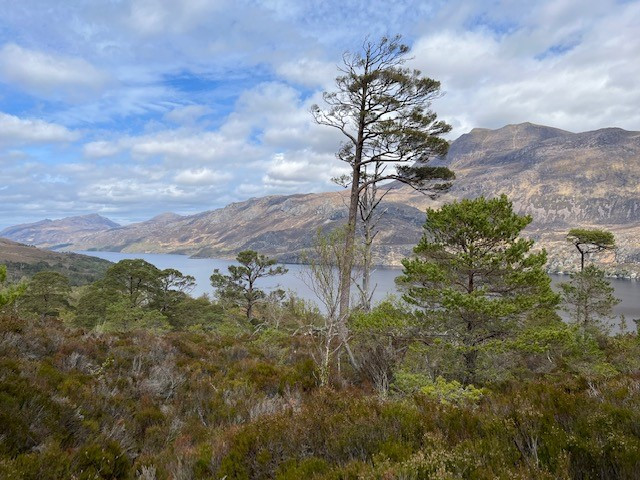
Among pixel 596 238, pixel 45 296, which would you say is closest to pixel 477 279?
pixel 596 238

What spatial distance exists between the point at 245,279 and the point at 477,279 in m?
29.6

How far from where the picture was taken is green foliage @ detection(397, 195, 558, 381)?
10.4 meters

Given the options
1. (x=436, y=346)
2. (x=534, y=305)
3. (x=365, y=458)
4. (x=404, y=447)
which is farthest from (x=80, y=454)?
(x=534, y=305)

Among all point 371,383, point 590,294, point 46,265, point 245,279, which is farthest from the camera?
point 46,265

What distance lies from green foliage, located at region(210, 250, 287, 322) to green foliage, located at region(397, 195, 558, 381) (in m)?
27.4

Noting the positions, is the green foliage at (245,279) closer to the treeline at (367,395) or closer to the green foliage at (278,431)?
the treeline at (367,395)

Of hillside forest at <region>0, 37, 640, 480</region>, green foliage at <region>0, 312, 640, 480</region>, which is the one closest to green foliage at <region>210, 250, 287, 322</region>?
hillside forest at <region>0, 37, 640, 480</region>

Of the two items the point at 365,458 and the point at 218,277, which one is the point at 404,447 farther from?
the point at 218,277

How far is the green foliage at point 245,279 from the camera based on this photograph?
3741cm

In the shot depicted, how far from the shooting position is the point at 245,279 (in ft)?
125

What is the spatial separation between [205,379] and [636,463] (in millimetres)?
6742

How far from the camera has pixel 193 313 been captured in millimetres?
30906

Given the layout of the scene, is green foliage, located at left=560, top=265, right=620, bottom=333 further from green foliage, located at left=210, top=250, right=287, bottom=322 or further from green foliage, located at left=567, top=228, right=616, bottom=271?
green foliage, located at left=210, top=250, right=287, bottom=322

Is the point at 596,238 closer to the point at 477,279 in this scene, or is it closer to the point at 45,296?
the point at 477,279
